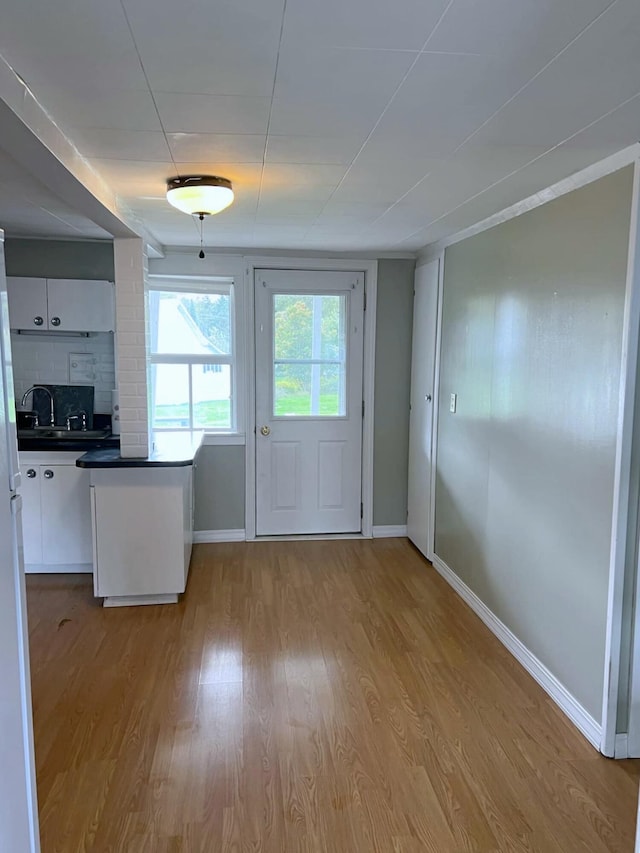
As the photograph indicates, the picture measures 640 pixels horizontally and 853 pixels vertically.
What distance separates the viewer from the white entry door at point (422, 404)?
4.09m

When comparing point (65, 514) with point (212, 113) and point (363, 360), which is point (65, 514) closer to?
point (363, 360)

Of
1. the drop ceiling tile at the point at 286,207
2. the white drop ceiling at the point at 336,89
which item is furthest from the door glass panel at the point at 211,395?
the white drop ceiling at the point at 336,89

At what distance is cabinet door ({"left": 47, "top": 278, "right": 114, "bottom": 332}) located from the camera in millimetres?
3967

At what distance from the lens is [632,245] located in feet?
6.57

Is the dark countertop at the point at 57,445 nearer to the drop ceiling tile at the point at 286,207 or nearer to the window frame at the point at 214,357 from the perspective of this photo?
the window frame at the point at 214,357

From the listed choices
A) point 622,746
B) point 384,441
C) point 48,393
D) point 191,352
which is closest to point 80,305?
point 48,393

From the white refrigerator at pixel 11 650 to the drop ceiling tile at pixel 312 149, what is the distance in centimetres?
104

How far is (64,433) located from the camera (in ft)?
13.4

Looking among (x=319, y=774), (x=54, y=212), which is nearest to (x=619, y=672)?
(x=319, y=774)

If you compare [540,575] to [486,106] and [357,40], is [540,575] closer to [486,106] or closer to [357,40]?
[486,106]

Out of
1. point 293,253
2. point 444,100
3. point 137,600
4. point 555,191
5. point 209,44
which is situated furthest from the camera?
point 293,253

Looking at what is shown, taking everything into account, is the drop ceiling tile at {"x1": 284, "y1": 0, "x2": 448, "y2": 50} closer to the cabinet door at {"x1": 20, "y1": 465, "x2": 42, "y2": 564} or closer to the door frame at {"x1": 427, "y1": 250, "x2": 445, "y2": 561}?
the door frame at {"x1": 427, "y1": 250, "x2": 445, "y2": 561}

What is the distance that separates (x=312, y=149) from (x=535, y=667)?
2.43 meters

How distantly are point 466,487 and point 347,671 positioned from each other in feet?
4.35
